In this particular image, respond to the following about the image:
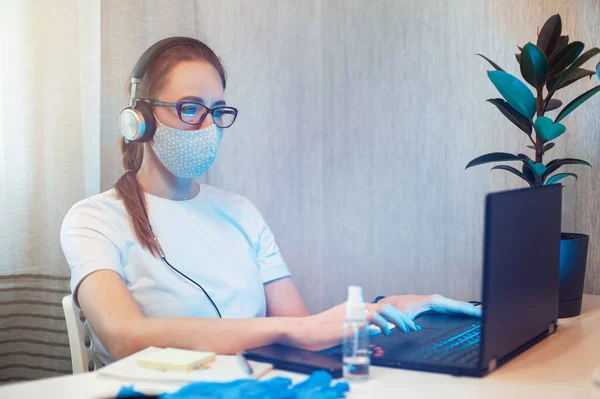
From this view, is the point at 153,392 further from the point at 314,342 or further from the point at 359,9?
the point at 359,9

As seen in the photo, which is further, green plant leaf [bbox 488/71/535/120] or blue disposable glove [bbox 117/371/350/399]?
green plant leaf [bbox 488/71/535/120]

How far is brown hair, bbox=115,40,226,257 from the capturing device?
1.56 metres

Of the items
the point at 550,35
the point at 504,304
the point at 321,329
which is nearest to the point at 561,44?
the point at 550,35

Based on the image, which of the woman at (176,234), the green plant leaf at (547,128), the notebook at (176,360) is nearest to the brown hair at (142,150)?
the woman at (176,234)

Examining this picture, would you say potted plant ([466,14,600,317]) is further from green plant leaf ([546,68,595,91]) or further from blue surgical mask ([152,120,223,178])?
blue surgical mask ([152,120,223,178])

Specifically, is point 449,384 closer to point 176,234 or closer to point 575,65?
point 176,234

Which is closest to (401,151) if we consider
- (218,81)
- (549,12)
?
(549,12)

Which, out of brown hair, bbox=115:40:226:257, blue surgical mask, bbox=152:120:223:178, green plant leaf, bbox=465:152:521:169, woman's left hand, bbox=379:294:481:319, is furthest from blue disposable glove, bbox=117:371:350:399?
green plant leaf, bbox=465:152:521:169

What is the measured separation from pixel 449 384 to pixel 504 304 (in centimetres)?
16

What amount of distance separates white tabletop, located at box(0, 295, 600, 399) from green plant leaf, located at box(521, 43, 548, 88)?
0.75 metres

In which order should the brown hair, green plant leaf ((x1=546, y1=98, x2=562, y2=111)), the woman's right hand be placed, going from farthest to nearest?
green plant leaf ((x1=546, y1=98, x2=562, y2=111)), the brown hair, the woman's right hand

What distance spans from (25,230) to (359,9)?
1.30m

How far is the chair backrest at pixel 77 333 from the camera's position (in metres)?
1.45

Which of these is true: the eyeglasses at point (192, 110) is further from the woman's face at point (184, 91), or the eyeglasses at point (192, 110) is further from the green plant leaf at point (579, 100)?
the green plant leaf at point (579, 100)
